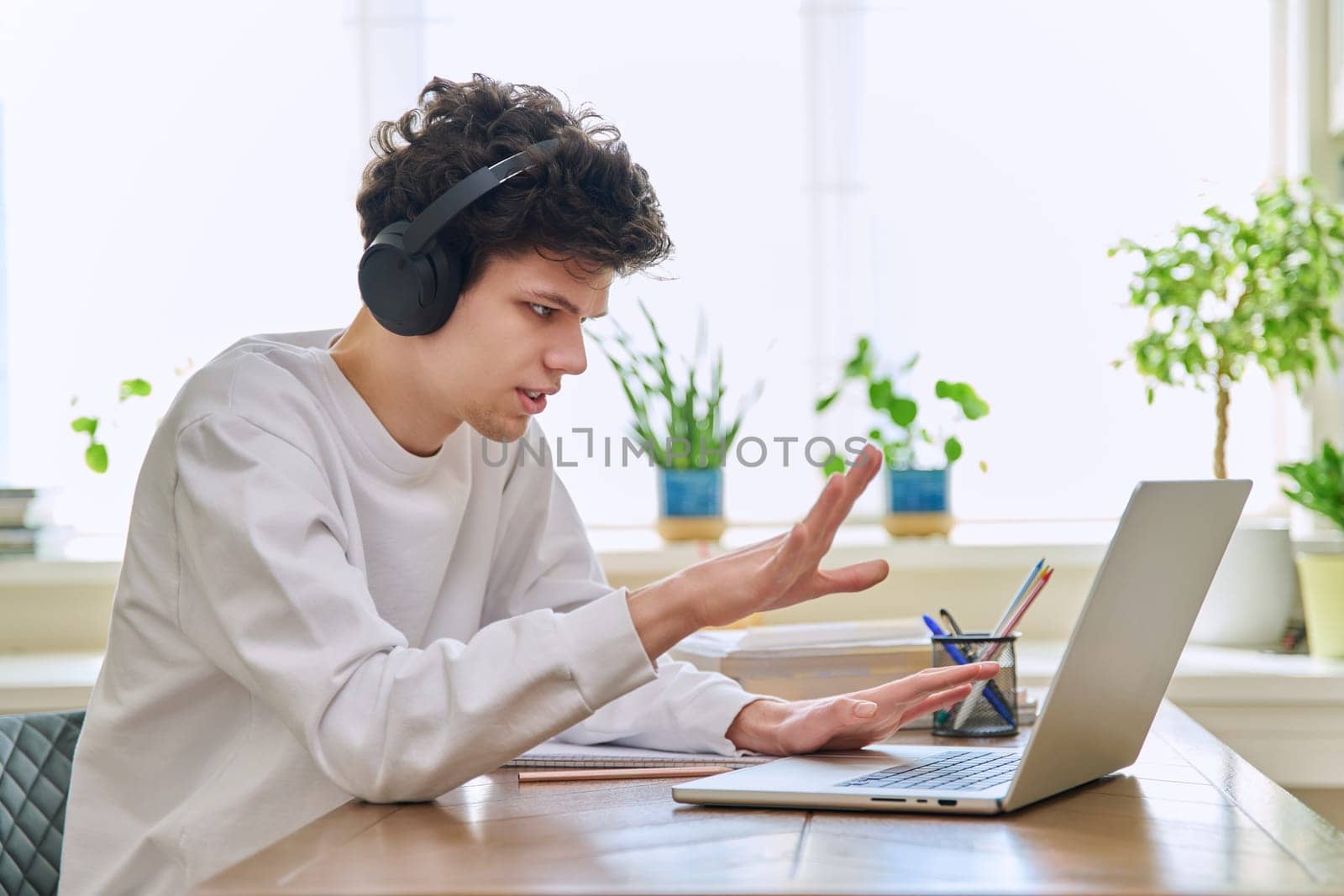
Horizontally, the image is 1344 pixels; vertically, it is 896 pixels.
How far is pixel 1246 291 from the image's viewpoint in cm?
221

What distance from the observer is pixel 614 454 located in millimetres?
2576

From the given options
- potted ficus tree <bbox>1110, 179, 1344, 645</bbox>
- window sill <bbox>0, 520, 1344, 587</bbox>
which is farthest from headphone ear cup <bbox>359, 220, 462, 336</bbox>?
potted ficus tree <bbox>1110, 179, 1344, 645</bbox>

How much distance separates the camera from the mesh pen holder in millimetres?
1333

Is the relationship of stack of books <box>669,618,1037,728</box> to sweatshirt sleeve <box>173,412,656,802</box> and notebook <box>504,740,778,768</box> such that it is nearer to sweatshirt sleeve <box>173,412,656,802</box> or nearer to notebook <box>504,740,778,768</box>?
notebook <box>504,740,778,768</box>

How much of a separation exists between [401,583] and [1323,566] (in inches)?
54.0

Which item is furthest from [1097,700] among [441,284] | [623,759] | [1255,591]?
[1255,591]

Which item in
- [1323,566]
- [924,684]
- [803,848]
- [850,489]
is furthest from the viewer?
[1323,566]

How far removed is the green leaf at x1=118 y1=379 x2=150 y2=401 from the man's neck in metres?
1.25

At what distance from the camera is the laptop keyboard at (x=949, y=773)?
3.10ft

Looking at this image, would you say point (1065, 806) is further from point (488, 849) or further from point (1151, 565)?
point (488, 849)

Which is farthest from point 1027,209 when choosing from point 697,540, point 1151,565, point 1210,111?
point 1151,565

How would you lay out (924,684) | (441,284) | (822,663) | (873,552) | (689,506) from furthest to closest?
(689,506), (873,552), (822,663), (441,284), (924,684)

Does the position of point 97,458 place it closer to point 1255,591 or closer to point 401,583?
point 401,583

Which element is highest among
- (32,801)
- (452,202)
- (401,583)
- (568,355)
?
(452,202)
